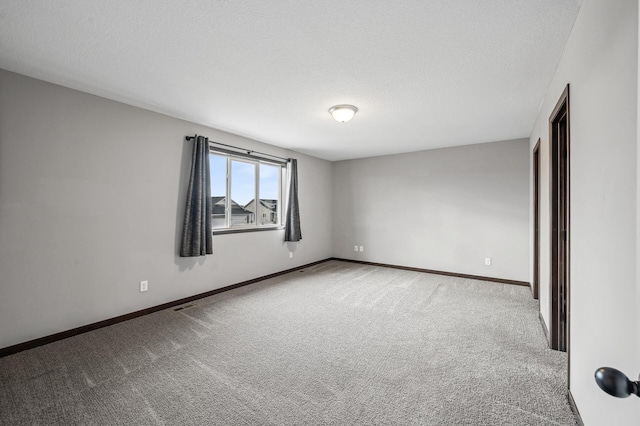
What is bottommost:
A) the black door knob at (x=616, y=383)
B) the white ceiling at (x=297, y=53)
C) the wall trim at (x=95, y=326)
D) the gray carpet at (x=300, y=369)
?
the gray carpet at (x=300, y=369)

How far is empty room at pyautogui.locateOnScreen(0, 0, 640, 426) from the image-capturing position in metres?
1.64

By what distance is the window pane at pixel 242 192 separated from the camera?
467 centimetres

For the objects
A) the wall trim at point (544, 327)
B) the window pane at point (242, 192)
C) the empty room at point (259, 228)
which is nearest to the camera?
the empty room at point (259, 228)

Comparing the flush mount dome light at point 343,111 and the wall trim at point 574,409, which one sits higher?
the flush mount dome light at point 343,111

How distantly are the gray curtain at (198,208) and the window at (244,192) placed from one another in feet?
1.12

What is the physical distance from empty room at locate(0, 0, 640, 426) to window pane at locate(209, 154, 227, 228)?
0.16 feet

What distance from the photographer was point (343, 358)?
2.49m

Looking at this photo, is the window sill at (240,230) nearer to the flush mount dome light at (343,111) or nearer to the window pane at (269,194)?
the window pane at (269,194)

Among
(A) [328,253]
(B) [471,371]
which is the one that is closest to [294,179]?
(A) [328,253]

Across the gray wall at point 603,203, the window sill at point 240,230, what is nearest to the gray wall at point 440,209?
the window sill at point 240,230

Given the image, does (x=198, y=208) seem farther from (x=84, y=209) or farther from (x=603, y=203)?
(x=603, y=203)

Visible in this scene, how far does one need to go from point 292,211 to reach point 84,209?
3.14 metres

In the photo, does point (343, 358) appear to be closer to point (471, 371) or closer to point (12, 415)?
point (471, 371)

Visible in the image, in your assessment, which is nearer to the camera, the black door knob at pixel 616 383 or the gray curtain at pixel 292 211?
the black door knob at pixel 616 383
